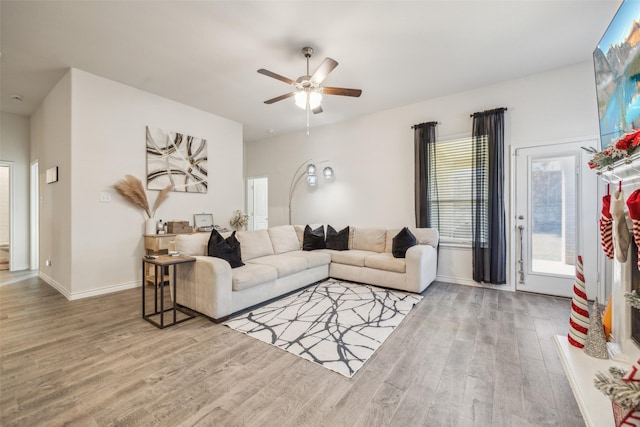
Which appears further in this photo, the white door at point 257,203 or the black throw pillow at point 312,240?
the white door at point 257,203

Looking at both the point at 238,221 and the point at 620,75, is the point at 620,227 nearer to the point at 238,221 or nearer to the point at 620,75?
the point at 620,75

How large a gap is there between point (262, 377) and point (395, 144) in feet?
13.5

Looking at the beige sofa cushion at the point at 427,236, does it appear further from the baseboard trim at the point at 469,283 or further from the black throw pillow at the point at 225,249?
the black throw pillow at the point at 225,249

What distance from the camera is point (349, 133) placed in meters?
5.32

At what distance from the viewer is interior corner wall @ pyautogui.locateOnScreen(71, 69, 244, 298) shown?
3465 millimetres

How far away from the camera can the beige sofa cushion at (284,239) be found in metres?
4.16

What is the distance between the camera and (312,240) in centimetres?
454

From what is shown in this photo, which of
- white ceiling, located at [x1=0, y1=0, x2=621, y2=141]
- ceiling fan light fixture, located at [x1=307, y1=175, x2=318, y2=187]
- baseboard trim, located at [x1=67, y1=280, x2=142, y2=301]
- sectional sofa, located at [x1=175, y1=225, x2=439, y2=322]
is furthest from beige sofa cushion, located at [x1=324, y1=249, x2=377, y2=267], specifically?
baseboard trim, located at [x1=67, y1=280, x2=142, y2=301]

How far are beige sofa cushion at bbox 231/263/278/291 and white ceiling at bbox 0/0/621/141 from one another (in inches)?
97.2

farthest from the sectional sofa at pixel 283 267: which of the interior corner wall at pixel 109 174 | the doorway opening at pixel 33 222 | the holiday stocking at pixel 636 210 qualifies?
the doorway opening at pixel 33 222

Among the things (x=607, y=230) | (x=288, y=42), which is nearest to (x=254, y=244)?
(x=288, y=42)

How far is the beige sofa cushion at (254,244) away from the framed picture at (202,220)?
1418 millimetres

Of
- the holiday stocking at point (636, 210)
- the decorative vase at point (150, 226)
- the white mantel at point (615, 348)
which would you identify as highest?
the holiday stocking at point (636, 210)

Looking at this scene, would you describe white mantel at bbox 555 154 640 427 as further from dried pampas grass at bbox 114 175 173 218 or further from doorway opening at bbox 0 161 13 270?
doorway opening at bbox 0 161 13 270
